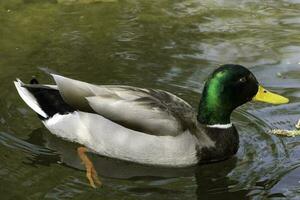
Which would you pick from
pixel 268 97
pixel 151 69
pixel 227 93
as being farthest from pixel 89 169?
pixel 151 69

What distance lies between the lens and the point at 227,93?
19.4 ft

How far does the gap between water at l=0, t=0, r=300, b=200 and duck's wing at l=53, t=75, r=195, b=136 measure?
1.26 feet

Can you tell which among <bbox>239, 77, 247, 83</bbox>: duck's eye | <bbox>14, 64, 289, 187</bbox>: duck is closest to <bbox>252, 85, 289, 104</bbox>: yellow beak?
<bbox>14, 64, 289, 187</bbox>: duck

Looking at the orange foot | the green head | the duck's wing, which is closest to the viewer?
the orange foot

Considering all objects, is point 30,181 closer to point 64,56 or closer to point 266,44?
point 64,56

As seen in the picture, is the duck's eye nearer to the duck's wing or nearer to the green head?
the green head

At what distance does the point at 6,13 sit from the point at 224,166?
429 cm

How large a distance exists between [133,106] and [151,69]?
1.67 meters

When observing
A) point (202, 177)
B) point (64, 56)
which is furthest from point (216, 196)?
point (64, 56)

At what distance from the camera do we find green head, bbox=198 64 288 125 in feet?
19.1

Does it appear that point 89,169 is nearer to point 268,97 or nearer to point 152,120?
point 152,120

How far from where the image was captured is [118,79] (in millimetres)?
Answer: 7105

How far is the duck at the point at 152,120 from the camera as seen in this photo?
18.6ft

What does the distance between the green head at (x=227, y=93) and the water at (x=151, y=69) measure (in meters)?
0.40
